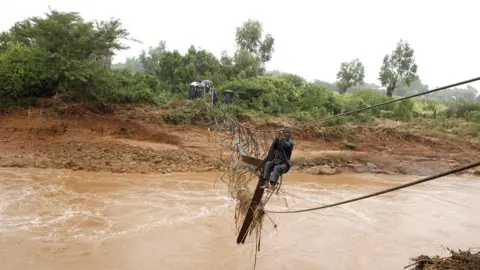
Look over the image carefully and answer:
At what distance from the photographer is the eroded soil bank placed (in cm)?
1094

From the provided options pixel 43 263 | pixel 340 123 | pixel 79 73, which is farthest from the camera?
pixel 340 123

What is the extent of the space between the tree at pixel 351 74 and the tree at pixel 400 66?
2.17 m

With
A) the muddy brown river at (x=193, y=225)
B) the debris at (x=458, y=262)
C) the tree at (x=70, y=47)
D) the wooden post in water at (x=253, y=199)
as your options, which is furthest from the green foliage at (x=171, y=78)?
the debris at (x=458, y=262)

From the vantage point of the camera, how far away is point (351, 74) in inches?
1034

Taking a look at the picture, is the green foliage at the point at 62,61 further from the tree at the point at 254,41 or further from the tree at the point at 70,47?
the tree at the point at 254,41

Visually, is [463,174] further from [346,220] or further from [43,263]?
[43,263]

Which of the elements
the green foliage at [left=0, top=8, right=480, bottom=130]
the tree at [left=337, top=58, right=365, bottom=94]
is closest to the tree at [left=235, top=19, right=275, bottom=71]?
the green foliage at [left=0, top=8, right=480, bottom=130]

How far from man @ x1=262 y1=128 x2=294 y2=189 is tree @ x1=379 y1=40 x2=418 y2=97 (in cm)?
2189

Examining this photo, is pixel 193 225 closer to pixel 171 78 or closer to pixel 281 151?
A: pixel 281 151

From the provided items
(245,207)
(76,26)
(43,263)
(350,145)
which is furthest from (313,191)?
(76,26)

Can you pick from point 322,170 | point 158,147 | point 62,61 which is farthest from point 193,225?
point 62,61

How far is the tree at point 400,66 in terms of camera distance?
76.8ft

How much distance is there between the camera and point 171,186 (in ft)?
32.5

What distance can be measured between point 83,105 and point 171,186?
5380 millimetres
